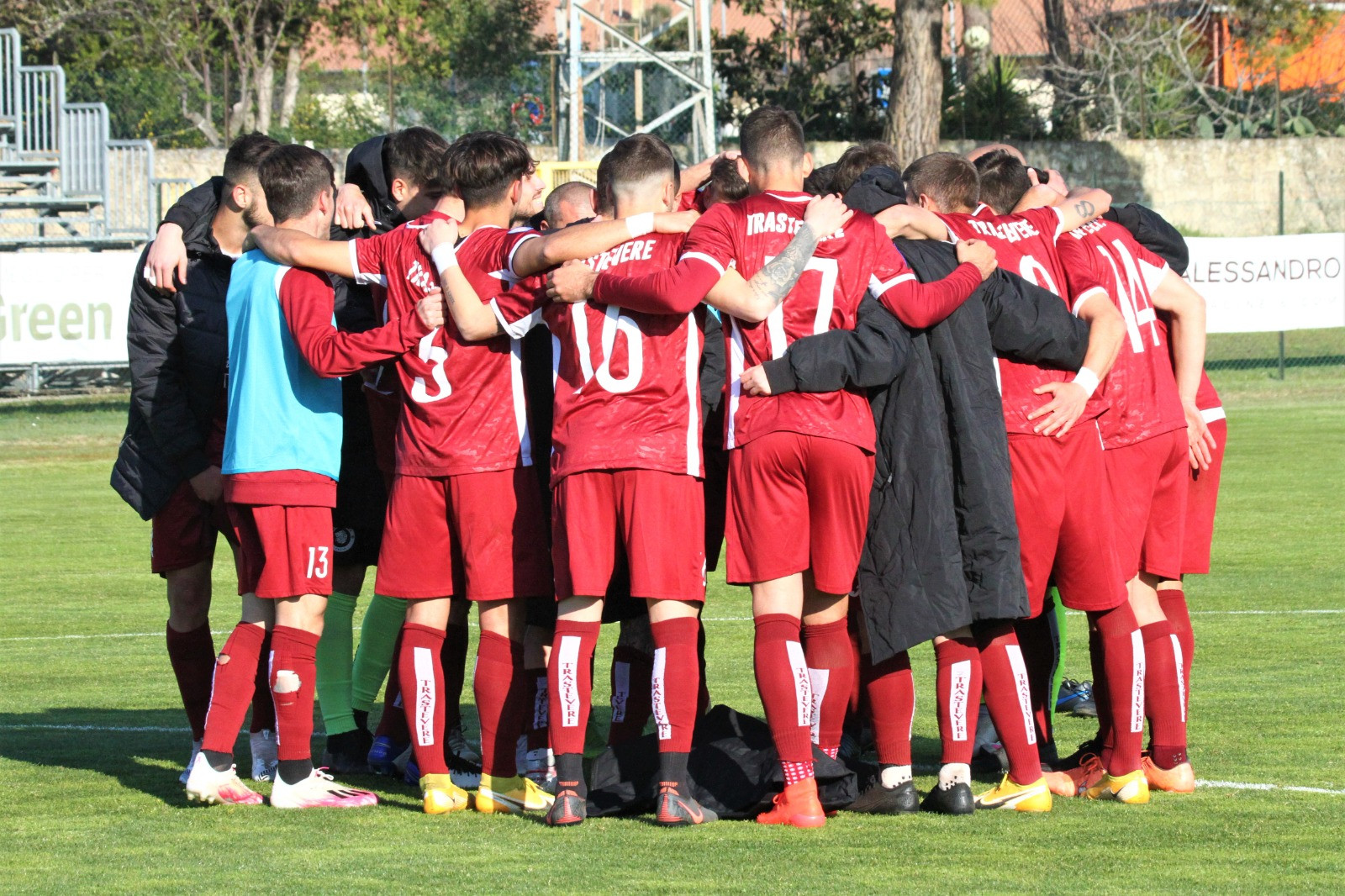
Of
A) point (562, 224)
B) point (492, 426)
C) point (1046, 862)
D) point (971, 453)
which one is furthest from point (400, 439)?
Answer: point (1046, 862)

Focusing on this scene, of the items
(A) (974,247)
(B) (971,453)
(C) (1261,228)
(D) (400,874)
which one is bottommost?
(D) (400,874)

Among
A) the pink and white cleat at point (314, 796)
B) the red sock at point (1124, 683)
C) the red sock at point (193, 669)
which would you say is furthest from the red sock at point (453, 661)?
the red sock at point (1124, 683)

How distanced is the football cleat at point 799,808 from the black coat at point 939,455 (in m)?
0.50

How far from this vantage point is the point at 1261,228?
30.4 metres

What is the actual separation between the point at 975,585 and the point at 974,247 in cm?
114

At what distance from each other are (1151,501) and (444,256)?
8.68ft

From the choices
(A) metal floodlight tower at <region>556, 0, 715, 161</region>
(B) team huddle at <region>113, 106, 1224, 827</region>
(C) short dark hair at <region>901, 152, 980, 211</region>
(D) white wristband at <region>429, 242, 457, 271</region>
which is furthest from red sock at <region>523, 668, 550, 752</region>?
(A) metal floodlight tower at <region>556, 0, 715, 161</region>

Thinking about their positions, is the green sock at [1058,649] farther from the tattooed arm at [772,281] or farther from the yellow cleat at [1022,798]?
the tattooed arm at [772,281]

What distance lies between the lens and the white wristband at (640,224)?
536 cm

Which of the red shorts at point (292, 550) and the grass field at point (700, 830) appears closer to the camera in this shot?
the grass field at point (700, 830)

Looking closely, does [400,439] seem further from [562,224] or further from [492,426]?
[562,224]

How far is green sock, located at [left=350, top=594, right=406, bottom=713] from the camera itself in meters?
6.45

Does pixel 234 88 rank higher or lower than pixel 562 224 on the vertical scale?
higher

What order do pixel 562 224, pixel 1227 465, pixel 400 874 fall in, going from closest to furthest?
pixel 400 874 → pixel 562 224 → pixel 1227 465
